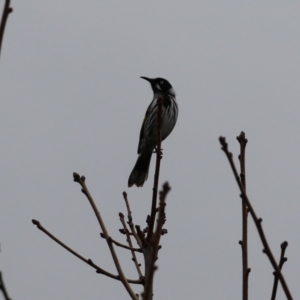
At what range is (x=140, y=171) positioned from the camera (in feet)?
35.2

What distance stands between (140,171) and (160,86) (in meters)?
2.01

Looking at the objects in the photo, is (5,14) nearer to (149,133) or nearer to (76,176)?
(76,176)

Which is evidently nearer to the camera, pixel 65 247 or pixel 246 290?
pixel 246 290

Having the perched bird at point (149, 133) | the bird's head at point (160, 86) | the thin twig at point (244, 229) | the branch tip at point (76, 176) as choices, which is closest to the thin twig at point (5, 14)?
the branch tip at point (76, 176)

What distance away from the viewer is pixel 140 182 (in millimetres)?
10578

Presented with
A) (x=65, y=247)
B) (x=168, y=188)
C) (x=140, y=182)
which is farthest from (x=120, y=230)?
(x=140, y=182)

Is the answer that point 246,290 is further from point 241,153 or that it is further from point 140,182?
point 140,182

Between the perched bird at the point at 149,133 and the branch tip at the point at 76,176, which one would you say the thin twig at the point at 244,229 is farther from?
the perched bird at the point at 149,133

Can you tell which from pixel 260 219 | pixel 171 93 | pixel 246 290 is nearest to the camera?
pixel 260 219

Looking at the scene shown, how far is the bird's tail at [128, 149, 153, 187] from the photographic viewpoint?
10609 mm

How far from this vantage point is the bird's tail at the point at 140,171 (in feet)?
34.8

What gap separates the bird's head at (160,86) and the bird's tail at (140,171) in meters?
1.37

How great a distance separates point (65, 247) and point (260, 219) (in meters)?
1.68

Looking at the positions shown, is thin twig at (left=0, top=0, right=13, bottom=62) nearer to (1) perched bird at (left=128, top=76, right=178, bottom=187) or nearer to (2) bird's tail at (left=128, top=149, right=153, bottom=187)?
(1) perched bird at (left=128, top=76, right=178, bottom=187)
